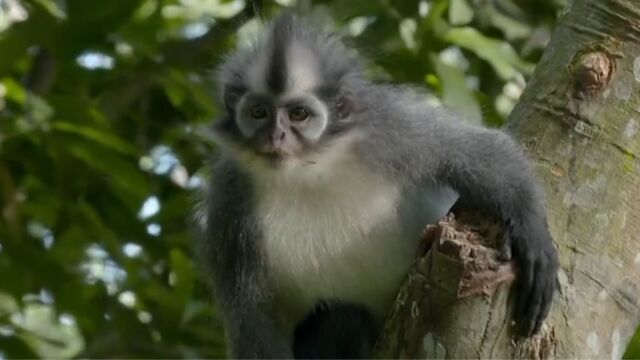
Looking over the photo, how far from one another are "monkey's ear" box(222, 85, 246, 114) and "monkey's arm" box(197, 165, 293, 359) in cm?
17

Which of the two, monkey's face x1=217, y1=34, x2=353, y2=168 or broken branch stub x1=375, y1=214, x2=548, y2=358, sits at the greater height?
monkey's face x1=217, y1=34, x2=353, y2=168

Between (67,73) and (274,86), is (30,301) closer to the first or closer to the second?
(67,73)

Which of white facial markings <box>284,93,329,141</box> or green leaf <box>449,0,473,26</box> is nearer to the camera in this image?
white facial markings <box>284,93,329,141</box>

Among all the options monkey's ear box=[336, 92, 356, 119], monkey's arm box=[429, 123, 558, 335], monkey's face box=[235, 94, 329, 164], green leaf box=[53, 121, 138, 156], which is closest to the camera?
monkey's arm box=[429, 123, 558, 335]

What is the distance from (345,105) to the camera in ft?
11.4

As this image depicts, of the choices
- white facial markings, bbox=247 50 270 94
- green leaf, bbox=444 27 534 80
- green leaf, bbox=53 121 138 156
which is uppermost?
green leaf, bbox=444 27 534 80

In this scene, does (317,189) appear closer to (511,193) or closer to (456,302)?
(511,193)

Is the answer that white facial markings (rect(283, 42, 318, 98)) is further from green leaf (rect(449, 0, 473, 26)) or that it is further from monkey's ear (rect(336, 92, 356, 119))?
green leaf (rect(449, 0, 473, 26))

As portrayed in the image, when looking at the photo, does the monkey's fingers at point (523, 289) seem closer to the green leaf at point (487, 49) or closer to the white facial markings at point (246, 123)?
the white facial markings at point (246, 123)

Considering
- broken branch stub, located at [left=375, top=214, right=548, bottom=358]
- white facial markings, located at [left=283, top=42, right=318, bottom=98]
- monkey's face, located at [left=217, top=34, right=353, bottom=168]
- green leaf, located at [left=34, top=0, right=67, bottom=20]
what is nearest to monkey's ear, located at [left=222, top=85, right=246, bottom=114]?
monkey's face, located at [left=217, top=34, right=353, bottom=168]

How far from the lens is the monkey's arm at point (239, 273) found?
11.5 ft

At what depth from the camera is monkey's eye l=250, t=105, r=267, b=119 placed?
3.40 meters

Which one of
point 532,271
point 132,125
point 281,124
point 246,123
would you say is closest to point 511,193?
point 532,271

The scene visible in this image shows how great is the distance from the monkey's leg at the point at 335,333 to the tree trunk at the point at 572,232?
514mm
